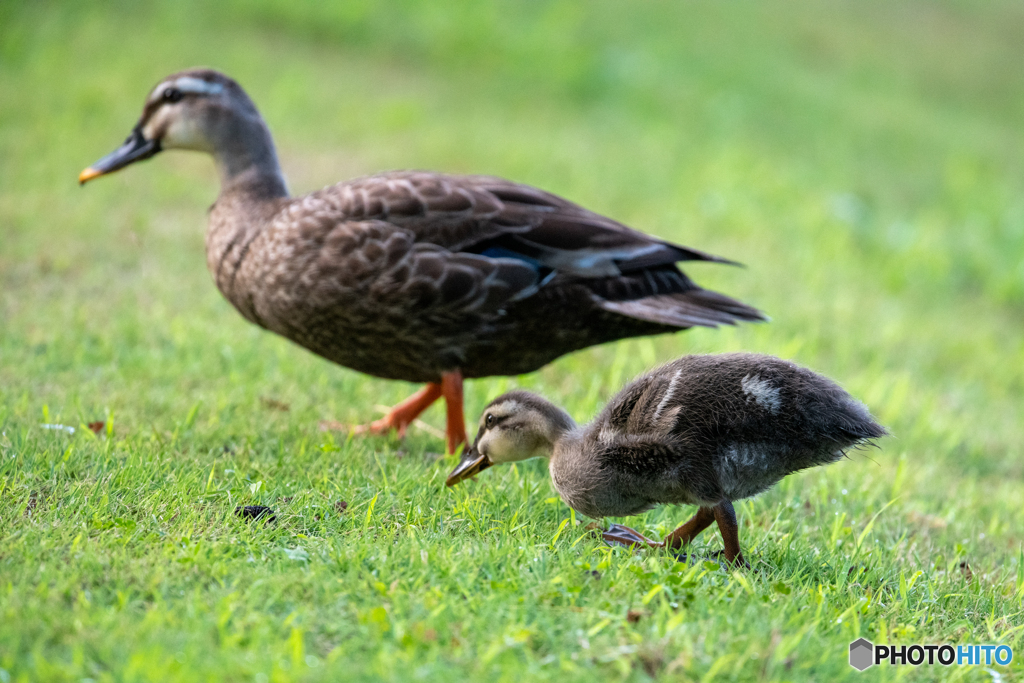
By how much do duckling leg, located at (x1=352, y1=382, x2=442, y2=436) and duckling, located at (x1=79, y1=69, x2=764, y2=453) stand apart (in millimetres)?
60

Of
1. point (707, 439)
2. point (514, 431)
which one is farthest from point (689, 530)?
point (514, 431)

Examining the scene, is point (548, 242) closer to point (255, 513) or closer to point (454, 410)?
point (454, 410)

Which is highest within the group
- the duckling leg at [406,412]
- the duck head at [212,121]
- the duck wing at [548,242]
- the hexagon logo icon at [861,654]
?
the duck head at [212,121]

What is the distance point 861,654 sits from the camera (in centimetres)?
338

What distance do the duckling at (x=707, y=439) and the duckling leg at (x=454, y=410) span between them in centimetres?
103

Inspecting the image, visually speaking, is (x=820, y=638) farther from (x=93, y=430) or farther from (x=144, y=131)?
(x=144, y=131)

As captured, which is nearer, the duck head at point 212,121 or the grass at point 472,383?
the grass at point 472,383

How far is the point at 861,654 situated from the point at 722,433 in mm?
889

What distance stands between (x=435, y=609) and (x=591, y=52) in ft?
42.5

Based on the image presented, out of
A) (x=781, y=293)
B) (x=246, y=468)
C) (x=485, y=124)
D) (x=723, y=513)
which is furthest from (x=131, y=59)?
(x=723, y=513)

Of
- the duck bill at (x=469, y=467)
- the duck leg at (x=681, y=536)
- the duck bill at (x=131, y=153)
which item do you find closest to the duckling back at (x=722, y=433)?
the duck leg at (x=681, y=536)

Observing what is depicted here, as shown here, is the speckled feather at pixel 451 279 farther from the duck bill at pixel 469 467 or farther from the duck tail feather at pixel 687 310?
the duck bill at pixel 469 467

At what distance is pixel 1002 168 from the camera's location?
1533 centimetres

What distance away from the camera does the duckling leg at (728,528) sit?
12.7 ft
